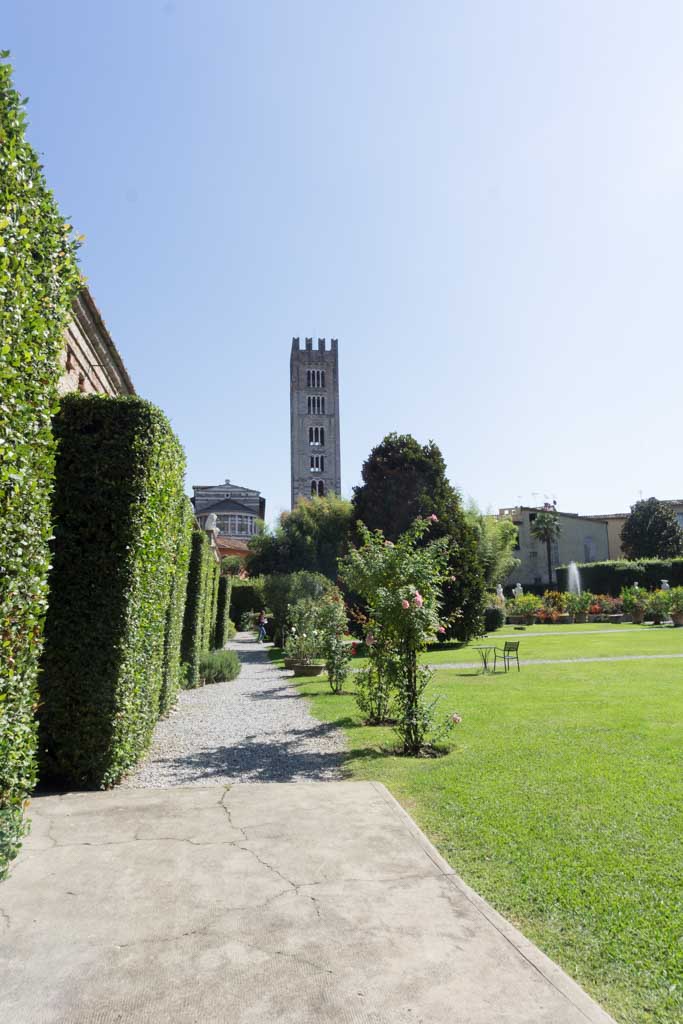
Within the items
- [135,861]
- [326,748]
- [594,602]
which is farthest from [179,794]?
[594,602]

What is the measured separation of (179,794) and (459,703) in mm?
6373

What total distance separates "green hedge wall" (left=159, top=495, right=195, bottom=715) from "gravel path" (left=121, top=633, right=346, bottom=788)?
0.55 meters

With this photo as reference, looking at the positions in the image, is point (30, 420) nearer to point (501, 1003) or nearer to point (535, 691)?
point (501, 1003)

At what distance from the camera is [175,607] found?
9.47 m

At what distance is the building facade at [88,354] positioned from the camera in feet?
32.9

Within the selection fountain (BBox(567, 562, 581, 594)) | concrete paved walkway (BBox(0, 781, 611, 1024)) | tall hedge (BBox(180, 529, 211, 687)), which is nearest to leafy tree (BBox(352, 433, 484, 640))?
tall hedge (BBox(180, 529, 211, 687))

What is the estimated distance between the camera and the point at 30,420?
401 centimetres

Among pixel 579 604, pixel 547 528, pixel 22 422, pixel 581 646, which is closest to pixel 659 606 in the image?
pixel 579 604

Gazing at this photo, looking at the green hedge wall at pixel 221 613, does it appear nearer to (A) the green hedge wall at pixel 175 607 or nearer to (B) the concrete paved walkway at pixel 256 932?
(A) the green hedge wall at pixel 175 607

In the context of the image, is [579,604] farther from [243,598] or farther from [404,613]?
[404,613]

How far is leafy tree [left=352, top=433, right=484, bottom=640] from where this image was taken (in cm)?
2252

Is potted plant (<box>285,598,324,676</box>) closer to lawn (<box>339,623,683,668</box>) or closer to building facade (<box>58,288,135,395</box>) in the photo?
lawn (<box>339,623,683,668</box>)

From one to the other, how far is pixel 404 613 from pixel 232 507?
7028 cm

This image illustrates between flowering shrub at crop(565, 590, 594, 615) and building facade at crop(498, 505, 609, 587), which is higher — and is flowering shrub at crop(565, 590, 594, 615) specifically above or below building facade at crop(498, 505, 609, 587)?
below
